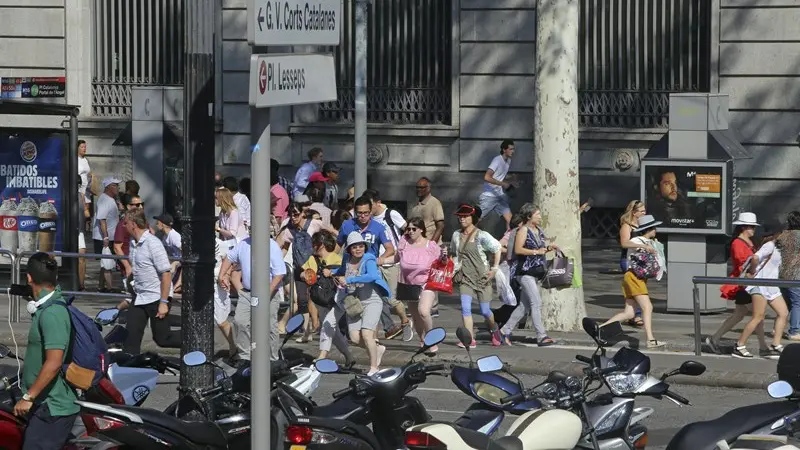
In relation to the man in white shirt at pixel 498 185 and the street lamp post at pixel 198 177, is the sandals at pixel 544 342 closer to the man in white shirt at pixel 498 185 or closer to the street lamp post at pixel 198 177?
the street lamp post at pixel 198 177

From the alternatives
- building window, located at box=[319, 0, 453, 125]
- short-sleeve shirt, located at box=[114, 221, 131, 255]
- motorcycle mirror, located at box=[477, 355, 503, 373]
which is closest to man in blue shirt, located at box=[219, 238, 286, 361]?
short-sleeve shirt, located at box=[114, 221, 131, 255]

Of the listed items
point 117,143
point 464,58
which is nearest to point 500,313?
point 117,143

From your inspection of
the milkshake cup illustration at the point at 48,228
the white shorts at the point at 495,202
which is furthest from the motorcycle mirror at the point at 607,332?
the white shorts at the point at 495,202

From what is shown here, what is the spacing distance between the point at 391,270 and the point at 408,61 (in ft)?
29.2

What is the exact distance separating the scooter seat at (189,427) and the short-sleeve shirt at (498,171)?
47.6ft

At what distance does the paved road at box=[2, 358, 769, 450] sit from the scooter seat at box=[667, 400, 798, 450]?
3.07m

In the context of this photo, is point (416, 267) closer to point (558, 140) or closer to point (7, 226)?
point (558, 140)

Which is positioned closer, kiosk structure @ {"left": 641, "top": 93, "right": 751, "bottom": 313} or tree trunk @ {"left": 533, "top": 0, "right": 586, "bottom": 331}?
tree trunk @ {"left": 533, "top": 0, "right": 586, "bottom": 331}

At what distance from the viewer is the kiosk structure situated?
55.9ft

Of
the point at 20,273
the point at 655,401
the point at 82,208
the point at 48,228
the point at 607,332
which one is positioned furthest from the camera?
the point at 82,208

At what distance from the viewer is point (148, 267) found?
1349cm

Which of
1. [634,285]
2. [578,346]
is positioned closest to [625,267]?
[634,285]

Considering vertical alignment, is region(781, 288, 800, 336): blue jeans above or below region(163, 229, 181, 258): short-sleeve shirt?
below

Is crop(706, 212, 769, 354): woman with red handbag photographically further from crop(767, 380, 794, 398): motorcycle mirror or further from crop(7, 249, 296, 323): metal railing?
crop(767, 380, 794, 398): motorcycle mirror
